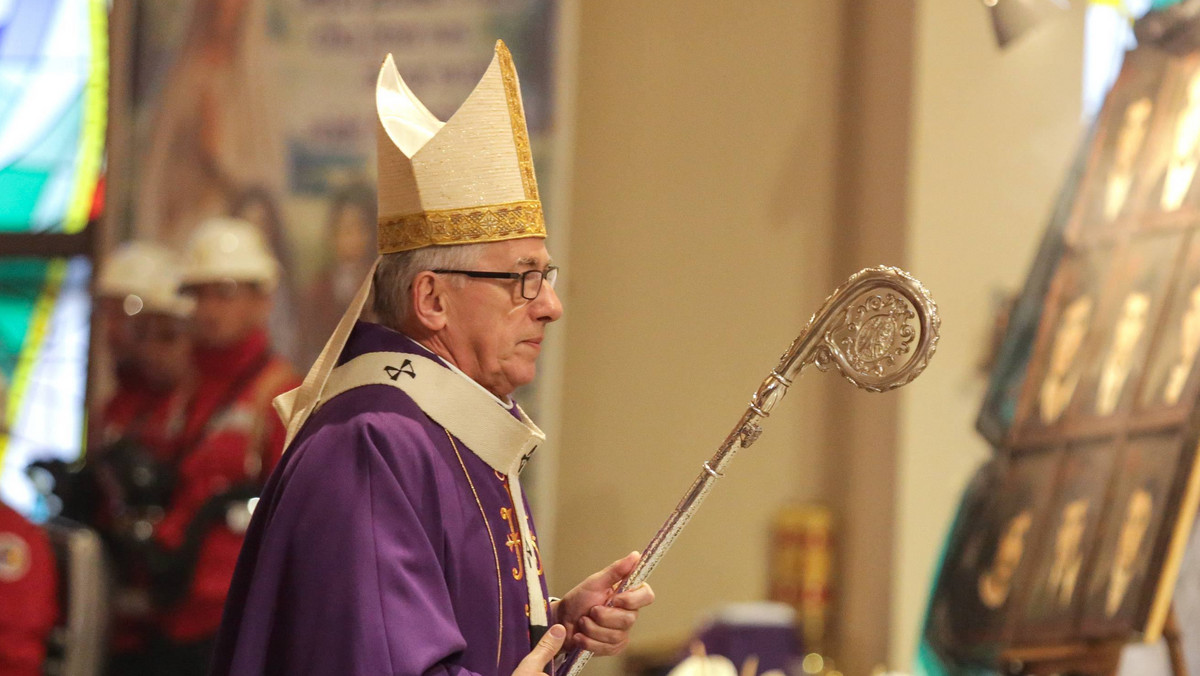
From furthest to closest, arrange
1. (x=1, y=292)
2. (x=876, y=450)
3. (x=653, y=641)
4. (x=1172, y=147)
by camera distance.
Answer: (x=1, y=292) < (x=653, y=641) < (x=876, y=450) < (x=1172, y=147)

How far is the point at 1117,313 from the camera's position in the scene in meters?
4.30

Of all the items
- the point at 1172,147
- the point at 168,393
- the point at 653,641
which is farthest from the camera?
the point at 168,393

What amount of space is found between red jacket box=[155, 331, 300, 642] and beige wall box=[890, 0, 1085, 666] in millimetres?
2272

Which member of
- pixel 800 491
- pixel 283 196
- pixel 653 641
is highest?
pixel 283 196

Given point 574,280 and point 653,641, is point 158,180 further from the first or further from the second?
point 653,641

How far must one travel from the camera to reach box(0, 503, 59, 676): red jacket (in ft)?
15.5

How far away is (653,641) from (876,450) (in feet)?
4.09

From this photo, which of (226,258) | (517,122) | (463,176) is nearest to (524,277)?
(463,176)

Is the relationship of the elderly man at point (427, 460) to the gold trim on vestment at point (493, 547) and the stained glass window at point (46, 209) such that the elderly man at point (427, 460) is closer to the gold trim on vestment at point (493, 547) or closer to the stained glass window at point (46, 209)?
the gold trim on vestment at point (493, 547)

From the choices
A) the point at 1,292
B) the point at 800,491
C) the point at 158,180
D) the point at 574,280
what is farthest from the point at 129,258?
the point at 800,491

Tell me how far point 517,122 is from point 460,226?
0.25m

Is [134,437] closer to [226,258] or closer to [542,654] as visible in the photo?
[226,258]

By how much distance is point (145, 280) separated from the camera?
6242 millimetres

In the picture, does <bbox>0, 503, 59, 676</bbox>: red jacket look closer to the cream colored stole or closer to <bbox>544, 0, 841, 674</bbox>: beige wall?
<bbox>544, 0, 841, 674</bbox>: beige wall
